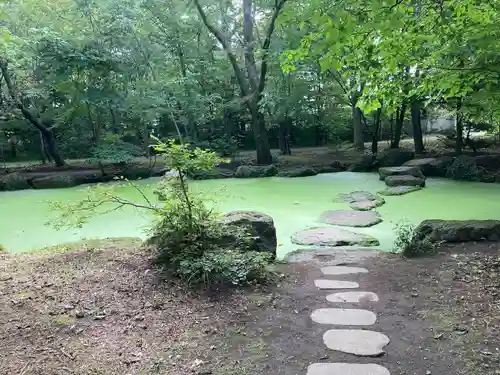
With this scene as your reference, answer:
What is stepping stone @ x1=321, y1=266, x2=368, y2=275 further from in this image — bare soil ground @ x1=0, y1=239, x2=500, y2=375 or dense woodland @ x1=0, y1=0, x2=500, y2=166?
dense woodland @ x1=0, y1=0, x2=500, y2=166

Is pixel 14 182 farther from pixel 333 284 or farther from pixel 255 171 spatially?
pixel 333 284

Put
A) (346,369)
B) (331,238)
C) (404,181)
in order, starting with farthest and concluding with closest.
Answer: (404,181) → (331,238) → (346,369)

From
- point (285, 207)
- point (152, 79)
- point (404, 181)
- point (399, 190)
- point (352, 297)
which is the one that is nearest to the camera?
point (352, 297)

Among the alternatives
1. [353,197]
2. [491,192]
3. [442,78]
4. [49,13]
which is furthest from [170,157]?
[49,13]

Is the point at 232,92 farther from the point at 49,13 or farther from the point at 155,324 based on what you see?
the point at 155,324

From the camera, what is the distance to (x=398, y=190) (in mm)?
7152

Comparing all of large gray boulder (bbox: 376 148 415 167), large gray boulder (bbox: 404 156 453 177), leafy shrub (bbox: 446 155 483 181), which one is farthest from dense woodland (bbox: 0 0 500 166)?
large gray boulder (bbox: 376 148 415 167)

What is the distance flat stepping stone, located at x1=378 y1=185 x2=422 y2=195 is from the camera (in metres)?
7.03

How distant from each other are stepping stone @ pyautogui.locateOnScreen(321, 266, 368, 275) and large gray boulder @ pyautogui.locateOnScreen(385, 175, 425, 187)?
4735mm

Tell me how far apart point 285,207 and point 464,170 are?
4183 mm

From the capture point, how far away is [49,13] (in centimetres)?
1091

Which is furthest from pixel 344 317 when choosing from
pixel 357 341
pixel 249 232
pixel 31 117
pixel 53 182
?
pixel 31 117

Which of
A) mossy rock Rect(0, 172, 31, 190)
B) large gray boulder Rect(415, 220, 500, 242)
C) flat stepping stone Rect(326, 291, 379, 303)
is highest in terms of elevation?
mossy rock Rect(0, 172, 31, 190)

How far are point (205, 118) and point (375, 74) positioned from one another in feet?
29.7
